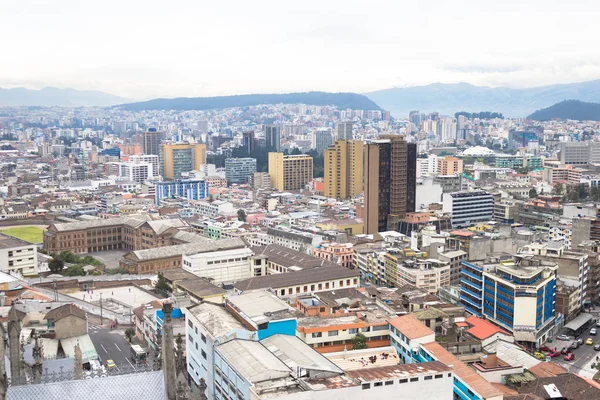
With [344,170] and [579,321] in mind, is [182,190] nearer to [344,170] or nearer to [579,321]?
[344,170]

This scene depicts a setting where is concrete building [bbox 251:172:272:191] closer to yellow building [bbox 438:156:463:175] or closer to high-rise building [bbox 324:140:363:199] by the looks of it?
high-rise building [bbox 324:140:363:199]

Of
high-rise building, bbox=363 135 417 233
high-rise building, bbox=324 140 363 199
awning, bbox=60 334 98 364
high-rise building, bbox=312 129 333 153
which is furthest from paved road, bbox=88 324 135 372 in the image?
high-rise building, bbox=312 129 333 153

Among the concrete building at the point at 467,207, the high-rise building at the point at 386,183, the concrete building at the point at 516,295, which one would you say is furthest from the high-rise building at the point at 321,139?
the concrete building at the point at 516,295

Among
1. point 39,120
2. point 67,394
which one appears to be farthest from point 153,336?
point 39,120

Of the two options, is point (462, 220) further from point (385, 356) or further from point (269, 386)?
point (269, 386)

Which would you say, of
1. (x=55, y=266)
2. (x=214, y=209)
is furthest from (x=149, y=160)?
(x=55, y=266)

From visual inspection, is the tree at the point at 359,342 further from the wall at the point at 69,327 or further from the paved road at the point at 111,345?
the wall at the point at 69,327
